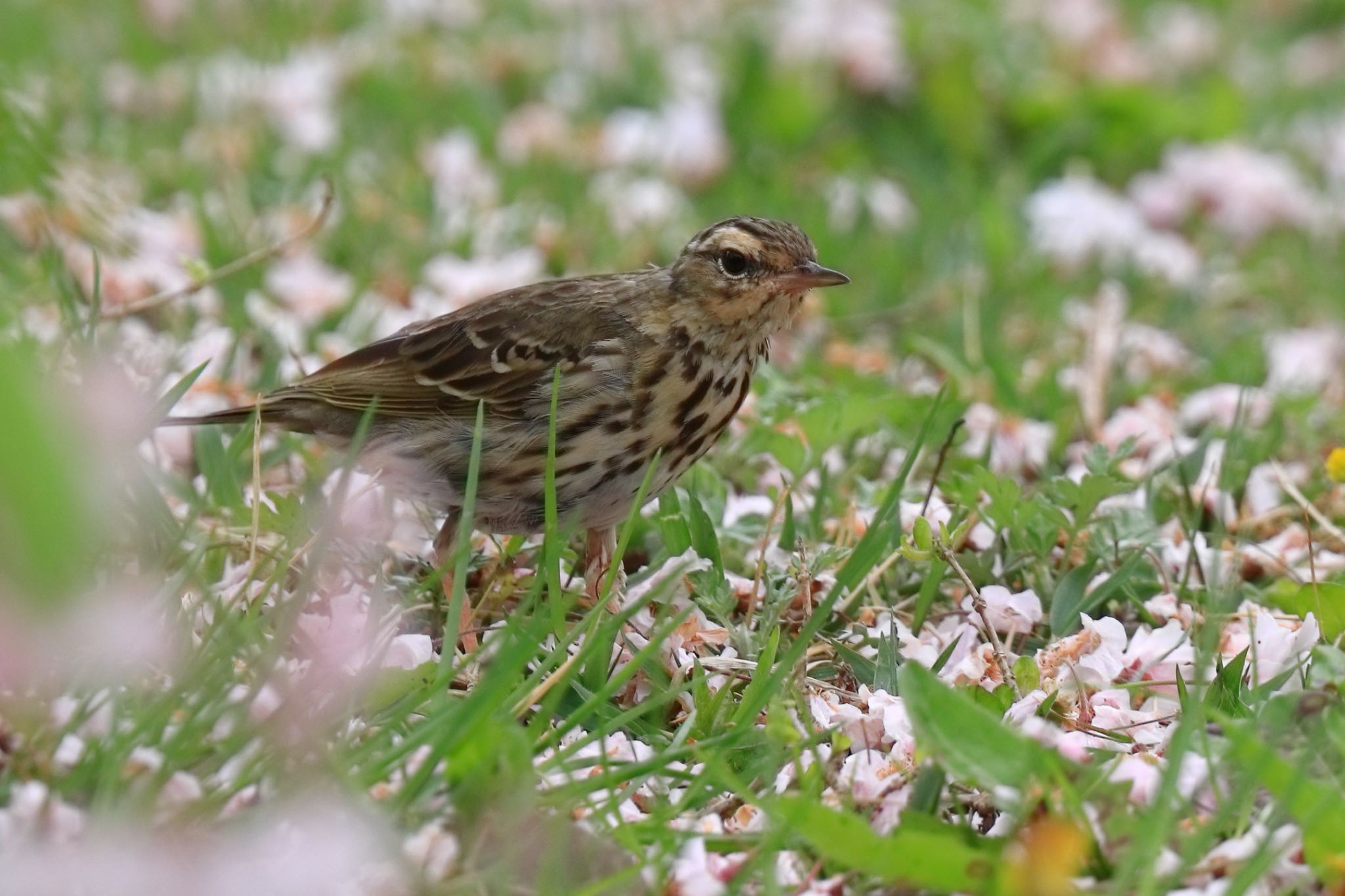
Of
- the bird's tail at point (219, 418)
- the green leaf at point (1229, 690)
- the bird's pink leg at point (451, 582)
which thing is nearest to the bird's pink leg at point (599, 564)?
the bird's pink leg at point (451, 582)

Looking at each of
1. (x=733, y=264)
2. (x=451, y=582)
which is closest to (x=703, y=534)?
(x=451, y=582)

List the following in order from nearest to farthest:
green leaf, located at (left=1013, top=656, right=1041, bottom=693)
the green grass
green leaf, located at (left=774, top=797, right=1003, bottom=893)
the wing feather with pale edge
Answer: green leaf, located at (left=774, top=797, right=1003, bottom=893) < the green grass < green leaf, located at (left=1013, top=656, right=1041, bottom=693) < the wing feather with pale edge

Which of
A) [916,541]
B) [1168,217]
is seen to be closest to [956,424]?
[916,541]

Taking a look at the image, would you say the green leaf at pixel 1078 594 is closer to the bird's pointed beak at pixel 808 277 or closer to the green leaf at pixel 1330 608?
the green leaf at pixel 1330 608

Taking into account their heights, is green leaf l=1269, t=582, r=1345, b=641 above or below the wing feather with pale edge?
below

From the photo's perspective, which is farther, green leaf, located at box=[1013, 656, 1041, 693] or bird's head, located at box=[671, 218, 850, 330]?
bird's head, located at box=[671, 218, 850, 330]

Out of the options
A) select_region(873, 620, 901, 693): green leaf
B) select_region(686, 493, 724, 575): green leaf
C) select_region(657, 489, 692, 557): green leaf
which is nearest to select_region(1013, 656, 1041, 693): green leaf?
select_region(873, 620, 901, 693): green leaf

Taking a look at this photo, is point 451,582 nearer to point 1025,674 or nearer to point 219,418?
point 219,418

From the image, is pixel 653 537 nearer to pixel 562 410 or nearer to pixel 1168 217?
pixel 562 410

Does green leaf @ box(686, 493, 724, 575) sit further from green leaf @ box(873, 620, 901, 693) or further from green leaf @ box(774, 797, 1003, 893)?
green leaf @ box(774, 797, 1003, 893)
